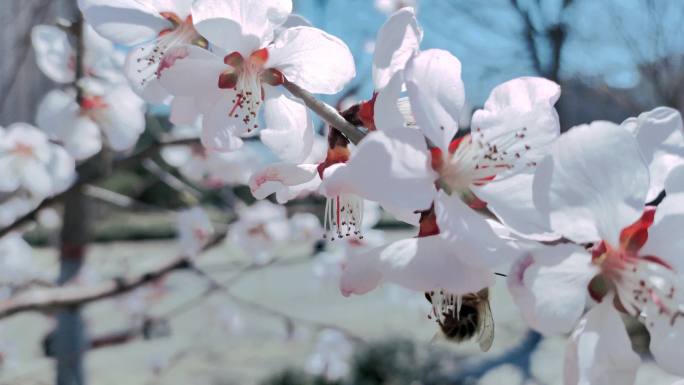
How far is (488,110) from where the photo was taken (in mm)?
345

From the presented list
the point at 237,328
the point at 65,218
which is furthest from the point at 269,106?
Answer: the point at 237,328

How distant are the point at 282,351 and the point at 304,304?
141 centimetres

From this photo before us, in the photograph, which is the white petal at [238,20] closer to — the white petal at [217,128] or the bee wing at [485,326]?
the white petal at [217,128]

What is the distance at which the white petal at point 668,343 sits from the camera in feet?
0.97

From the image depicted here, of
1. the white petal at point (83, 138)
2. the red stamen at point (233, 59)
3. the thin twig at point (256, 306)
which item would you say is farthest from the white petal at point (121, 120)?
the red stamen at point (233, 59)

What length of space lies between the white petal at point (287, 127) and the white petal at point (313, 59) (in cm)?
2

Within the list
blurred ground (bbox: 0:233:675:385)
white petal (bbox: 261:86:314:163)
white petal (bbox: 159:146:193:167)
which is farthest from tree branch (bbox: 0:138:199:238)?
blurred ground (bbox: 0:233:675:385)

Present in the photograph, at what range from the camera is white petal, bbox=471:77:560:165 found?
33cm

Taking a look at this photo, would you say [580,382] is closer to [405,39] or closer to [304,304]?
[405,39]

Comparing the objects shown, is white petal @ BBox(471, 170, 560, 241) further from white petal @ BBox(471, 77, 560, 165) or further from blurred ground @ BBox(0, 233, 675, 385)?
blurred ground @ BBox(0, 233, 675, 385)

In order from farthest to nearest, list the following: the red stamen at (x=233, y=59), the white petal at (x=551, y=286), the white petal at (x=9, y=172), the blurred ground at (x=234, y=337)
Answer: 1. the blurred ground at (x=234, y=337)
2. the white petal at (x=9, y=172)
3. the red stamen at (x=233, y=59)
4. the white petal at (x=551, y=286)

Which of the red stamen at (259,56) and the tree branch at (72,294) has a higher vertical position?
the red stamen at (259,56)

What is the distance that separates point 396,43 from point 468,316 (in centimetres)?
15

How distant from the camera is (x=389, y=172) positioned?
28cm
